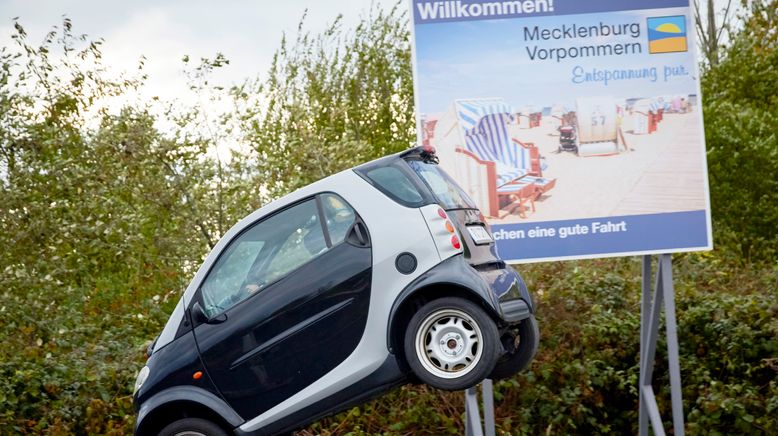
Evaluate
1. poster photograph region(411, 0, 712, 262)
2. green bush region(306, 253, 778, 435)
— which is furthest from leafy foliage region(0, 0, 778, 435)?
poster photograph region(411, 0, 712, 262)

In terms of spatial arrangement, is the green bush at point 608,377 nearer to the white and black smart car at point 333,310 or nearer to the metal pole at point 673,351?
the metal pole at point 673,351

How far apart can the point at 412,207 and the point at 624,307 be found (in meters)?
5.71

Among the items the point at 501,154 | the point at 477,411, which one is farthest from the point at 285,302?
the point at 477,411

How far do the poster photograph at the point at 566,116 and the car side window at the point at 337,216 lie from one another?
1761 mm

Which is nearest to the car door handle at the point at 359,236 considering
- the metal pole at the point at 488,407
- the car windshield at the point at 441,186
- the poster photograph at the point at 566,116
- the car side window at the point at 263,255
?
the car side window at the point at 263,255

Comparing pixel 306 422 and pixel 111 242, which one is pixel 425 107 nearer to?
pixel 306 422

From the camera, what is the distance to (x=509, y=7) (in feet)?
28.0

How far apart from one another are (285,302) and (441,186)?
3.90ft

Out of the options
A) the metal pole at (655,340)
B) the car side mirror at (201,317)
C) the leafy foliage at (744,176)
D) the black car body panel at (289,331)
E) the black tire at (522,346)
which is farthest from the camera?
the leafy foliage at (744,176)

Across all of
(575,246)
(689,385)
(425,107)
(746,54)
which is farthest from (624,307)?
(746,54)

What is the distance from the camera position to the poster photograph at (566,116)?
8.49 m

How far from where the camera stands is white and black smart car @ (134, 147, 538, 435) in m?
6.59

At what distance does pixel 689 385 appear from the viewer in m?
11.2

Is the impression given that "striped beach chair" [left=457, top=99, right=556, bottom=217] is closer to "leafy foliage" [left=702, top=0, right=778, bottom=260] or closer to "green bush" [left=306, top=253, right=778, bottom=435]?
"green bush" [left=306, top=253, right=778, bottom=435]
